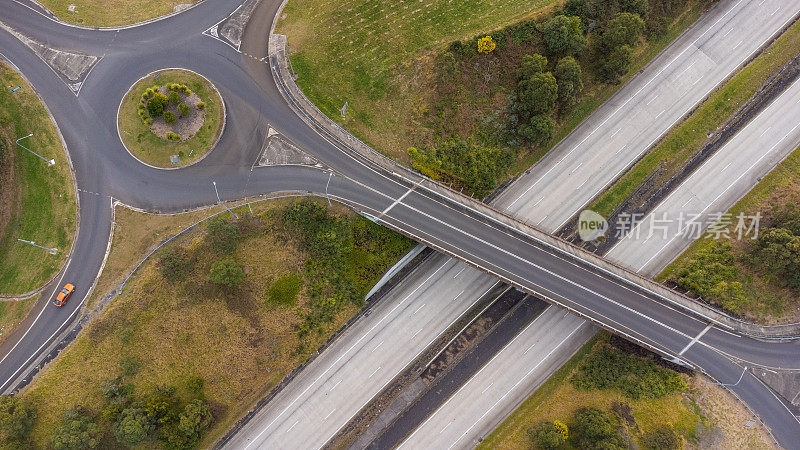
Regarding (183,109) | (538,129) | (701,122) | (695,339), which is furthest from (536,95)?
(183,109)

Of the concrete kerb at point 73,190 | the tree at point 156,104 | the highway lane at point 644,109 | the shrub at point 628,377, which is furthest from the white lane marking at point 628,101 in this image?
the concrete kerb at point 73,190

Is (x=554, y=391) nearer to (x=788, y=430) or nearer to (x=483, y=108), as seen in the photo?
(x=788, y=430)

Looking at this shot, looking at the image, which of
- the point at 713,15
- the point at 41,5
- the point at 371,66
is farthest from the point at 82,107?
the point at 713,15

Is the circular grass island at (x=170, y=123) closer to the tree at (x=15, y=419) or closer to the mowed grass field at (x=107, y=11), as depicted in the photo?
the mowed grass field at (x=107, y=11)

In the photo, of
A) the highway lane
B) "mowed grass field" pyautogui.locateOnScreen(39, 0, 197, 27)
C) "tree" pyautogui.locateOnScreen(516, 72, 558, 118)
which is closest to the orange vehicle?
"mowed grass field" pyautogui.locateOnScreen(39, 0, 197, 27)

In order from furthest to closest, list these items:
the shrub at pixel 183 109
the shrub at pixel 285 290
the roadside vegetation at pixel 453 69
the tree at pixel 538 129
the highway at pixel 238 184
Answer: the roadside vegetation at pixel 453 69, the tree at pixel 538 129, the shrub at pixel 183 109, the shrub at pixel 285 290, the highway at pixel 238 184
